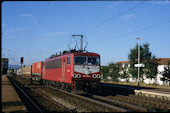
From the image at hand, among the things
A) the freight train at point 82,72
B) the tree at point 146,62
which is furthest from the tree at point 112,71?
the freight train at point 82,72

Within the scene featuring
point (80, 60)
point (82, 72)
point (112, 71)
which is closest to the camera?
point (82, 72)

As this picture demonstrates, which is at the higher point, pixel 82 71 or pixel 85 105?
pixel 82 71

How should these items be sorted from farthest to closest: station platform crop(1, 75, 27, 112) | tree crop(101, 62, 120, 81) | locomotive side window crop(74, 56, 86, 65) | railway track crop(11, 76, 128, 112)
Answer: tree crop(101, 62, 120, 81)
locomotive side window crop(74, 56, 86, 65)
railway track crop(11, 76, 128, 112)
station platform crop(1, 75, 27, 112)

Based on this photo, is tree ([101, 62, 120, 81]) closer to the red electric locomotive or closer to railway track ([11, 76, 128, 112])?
railway track ([11, 76, 128, 112])

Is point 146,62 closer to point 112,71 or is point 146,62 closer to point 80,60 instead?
point 112,71

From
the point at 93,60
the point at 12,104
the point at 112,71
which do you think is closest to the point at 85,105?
the point at 12,104

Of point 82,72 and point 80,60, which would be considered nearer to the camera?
point 82,72

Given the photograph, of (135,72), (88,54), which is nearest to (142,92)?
(88,54)

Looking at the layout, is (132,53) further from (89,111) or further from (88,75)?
(89,111)

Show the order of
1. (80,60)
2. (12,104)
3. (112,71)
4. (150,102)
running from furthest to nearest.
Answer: (112,71) < (80,60) < (150,102) < (12,104)

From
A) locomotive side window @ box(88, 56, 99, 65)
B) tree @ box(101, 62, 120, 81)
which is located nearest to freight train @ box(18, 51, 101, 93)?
locomotive side window @ box(88, 56, 99, 65)

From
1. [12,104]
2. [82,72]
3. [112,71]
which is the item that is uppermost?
[82,72]

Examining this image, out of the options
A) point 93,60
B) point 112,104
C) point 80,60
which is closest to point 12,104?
point 112,104

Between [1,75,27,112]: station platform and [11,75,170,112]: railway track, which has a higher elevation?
[1,75,27,112]: station platform
